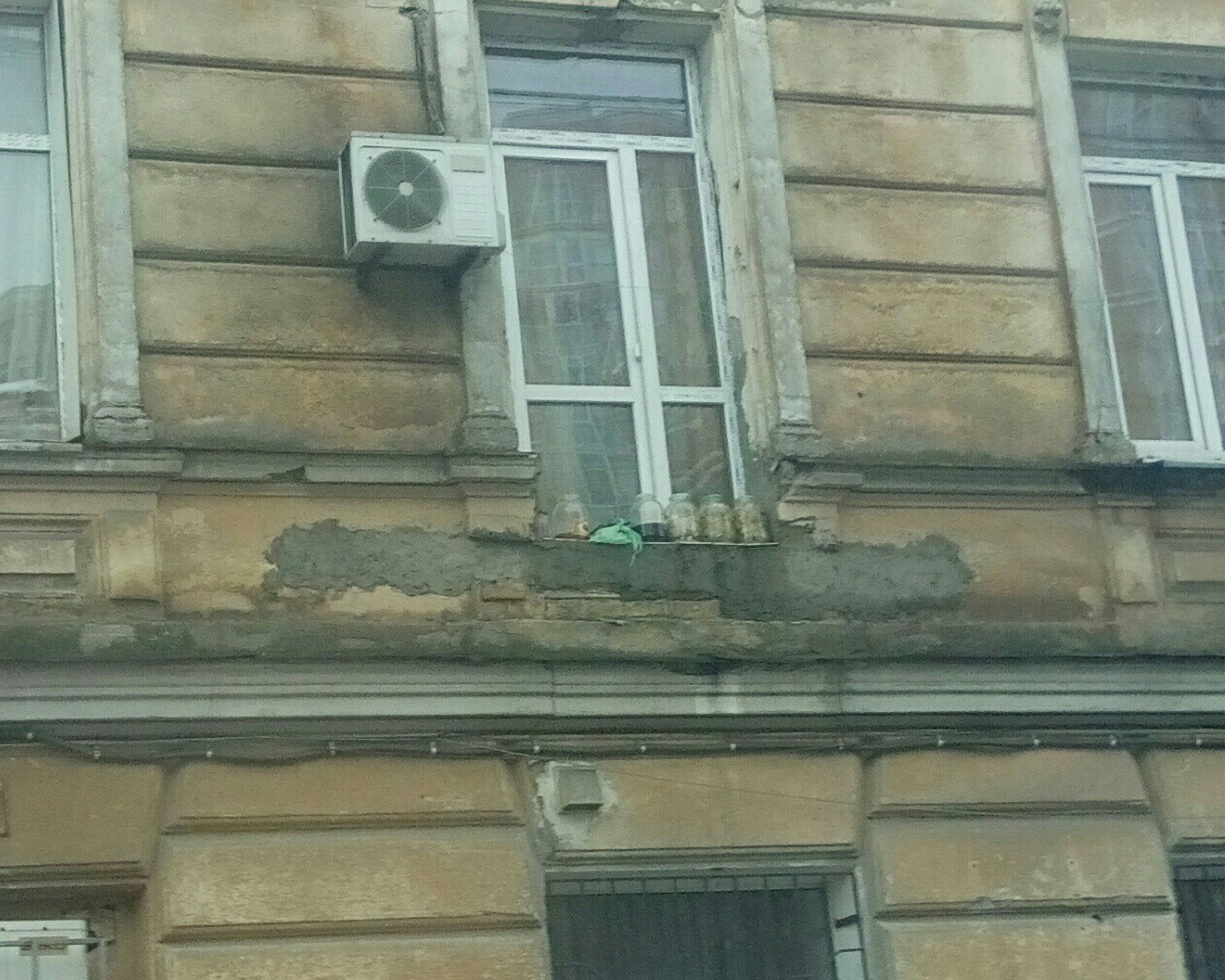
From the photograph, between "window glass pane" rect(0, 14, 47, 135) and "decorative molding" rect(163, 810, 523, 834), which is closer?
"decorative molding" rect(163, 810, 523, 834)

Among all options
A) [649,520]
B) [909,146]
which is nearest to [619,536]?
[649,520]

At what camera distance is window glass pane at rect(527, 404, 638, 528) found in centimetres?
A: 740

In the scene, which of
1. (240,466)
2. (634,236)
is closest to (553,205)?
(634,236)

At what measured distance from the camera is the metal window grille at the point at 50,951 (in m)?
6.30

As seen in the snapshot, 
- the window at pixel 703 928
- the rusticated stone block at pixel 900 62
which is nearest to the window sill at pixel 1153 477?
the rusticated stone block at pixel 900 62

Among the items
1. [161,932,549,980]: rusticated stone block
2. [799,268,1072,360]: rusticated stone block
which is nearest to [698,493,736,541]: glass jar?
[799,268,1072,360]: rusticated stone block

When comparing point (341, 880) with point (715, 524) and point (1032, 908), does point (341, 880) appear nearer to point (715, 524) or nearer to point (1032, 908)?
point (715, 524)

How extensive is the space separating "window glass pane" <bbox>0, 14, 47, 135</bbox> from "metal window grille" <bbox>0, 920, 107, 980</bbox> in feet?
8.69

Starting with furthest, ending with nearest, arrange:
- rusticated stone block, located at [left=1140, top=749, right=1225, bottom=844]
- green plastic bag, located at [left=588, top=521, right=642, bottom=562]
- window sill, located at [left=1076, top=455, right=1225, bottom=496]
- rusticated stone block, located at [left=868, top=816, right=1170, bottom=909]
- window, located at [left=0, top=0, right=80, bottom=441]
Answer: window sill, located at [left=1076, top=455, right=1225, bottom=496] → rusticated stone block, located at [left=1140, top=749, right=1225, bottom=844] → green plastic bag, located at [left=588, top=521, right=642, bottom=562] → rusticated stone block, located at [left=868, top=816, right=1170, bottom=909] → window, located at [left=0, top=0, right=80, bottom=441]

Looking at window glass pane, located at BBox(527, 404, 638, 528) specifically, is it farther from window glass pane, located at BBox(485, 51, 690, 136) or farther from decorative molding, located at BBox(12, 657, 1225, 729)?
window glass pane, located at BBox(485, 51, 690, 136)

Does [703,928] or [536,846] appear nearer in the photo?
[536,846]

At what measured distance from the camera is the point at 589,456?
748 cm

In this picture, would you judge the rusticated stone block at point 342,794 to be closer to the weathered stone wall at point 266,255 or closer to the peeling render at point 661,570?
the peeling render at point 661,570

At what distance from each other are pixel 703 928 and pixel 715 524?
1.35m
